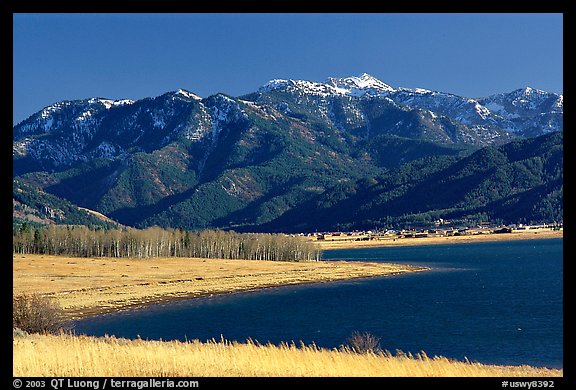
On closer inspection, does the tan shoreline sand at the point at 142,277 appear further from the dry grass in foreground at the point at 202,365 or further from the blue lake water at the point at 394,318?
the dry grass in foreground at the point at 202,365

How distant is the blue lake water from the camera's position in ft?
187

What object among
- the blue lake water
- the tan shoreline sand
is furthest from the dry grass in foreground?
the tan shoreline sand

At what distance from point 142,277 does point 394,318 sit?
7244cm

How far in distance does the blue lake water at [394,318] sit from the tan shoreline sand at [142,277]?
23.7ft

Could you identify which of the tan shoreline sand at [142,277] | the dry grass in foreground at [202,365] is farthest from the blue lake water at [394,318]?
the dry grass in foreground at [202,365]

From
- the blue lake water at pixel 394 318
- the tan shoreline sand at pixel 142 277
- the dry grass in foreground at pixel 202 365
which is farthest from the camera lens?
the tan shoreline sand at pixel 142 277

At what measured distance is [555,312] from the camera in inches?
2928

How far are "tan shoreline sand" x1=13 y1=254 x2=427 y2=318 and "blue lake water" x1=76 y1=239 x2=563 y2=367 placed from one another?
7225 mm

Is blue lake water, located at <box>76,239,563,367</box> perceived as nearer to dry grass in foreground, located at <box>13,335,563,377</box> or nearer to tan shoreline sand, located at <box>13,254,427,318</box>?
tan shoreline sand, located at <box>13,254,427,318</box>

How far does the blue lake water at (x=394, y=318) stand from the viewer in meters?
57.1
